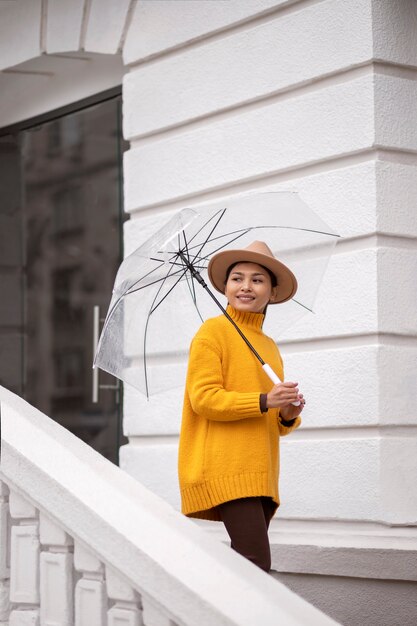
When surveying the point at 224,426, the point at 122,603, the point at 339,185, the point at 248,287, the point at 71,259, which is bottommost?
the point at 122,603

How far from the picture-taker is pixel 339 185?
17.5ft

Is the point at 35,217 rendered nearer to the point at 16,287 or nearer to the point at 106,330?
the point at 16,287

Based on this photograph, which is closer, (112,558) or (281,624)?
(281,624)

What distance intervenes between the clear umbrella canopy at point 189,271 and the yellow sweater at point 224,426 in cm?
33

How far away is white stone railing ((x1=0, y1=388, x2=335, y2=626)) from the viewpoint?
8.79 ft

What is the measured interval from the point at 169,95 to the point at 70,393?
2.46 m

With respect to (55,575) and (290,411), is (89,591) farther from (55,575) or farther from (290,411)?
(290,411)

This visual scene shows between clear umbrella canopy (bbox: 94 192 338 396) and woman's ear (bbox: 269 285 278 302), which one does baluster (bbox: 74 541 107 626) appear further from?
woman's ear (bbox: 269 285 278 302)

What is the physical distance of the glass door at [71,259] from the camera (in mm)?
7477

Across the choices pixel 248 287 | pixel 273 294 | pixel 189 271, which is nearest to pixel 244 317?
pixel 248 287

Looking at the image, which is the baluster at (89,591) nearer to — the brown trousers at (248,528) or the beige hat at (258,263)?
the brown trousers at (248,528)

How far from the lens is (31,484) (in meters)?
3.27

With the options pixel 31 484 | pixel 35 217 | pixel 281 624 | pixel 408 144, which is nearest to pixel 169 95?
pixel 408 144

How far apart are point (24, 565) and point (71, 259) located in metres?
4.67
